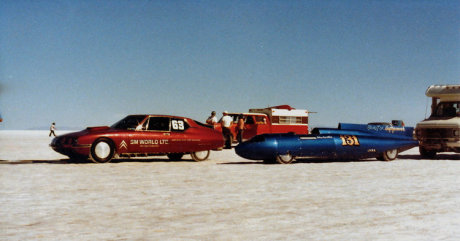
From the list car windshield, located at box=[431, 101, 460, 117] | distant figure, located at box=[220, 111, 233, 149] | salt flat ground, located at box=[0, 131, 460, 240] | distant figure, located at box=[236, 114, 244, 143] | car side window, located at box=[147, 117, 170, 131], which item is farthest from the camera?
distant figure, located at box=[236, 114, 244, 143]

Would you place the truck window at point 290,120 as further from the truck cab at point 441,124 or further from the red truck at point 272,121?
the truck cab at point 441,124

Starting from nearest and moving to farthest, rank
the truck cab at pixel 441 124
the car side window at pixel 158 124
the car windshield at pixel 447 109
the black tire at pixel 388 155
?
the car side window at pixel 158 124 < the black tire at pixel 388 155 < the truck cab at pixel 441 124 < the car windshield at pixel 447 109

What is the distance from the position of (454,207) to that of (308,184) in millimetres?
3070

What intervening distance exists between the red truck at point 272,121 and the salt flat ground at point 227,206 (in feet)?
43.1

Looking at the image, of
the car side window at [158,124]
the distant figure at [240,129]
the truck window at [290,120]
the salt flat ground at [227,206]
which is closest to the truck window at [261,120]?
the truck window at [290,120]

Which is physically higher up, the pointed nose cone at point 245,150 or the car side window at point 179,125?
the car side window at point 179,125

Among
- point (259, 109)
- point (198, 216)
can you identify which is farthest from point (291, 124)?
point (198, 216)

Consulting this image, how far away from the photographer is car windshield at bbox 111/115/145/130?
1409cm

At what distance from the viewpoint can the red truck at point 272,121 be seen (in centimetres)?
2450

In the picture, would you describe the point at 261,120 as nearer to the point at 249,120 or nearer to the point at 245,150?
the point at 249,120

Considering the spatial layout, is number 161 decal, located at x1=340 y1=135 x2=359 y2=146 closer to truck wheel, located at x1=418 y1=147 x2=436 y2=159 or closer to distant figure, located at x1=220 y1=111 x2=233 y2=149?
truck wheel, located at x1=418 y1=147 x2=436 y2=159

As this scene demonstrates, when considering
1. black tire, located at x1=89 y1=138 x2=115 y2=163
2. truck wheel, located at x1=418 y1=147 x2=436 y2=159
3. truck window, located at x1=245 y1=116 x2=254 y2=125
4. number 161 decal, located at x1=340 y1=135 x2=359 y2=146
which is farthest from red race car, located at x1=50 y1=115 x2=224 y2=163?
truck window, located at x1=245 y1=116 x2=254 y2=125

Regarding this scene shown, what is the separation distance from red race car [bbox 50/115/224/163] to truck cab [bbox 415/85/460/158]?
7.67 m

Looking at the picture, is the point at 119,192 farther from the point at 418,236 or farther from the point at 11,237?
the point at 418,236
